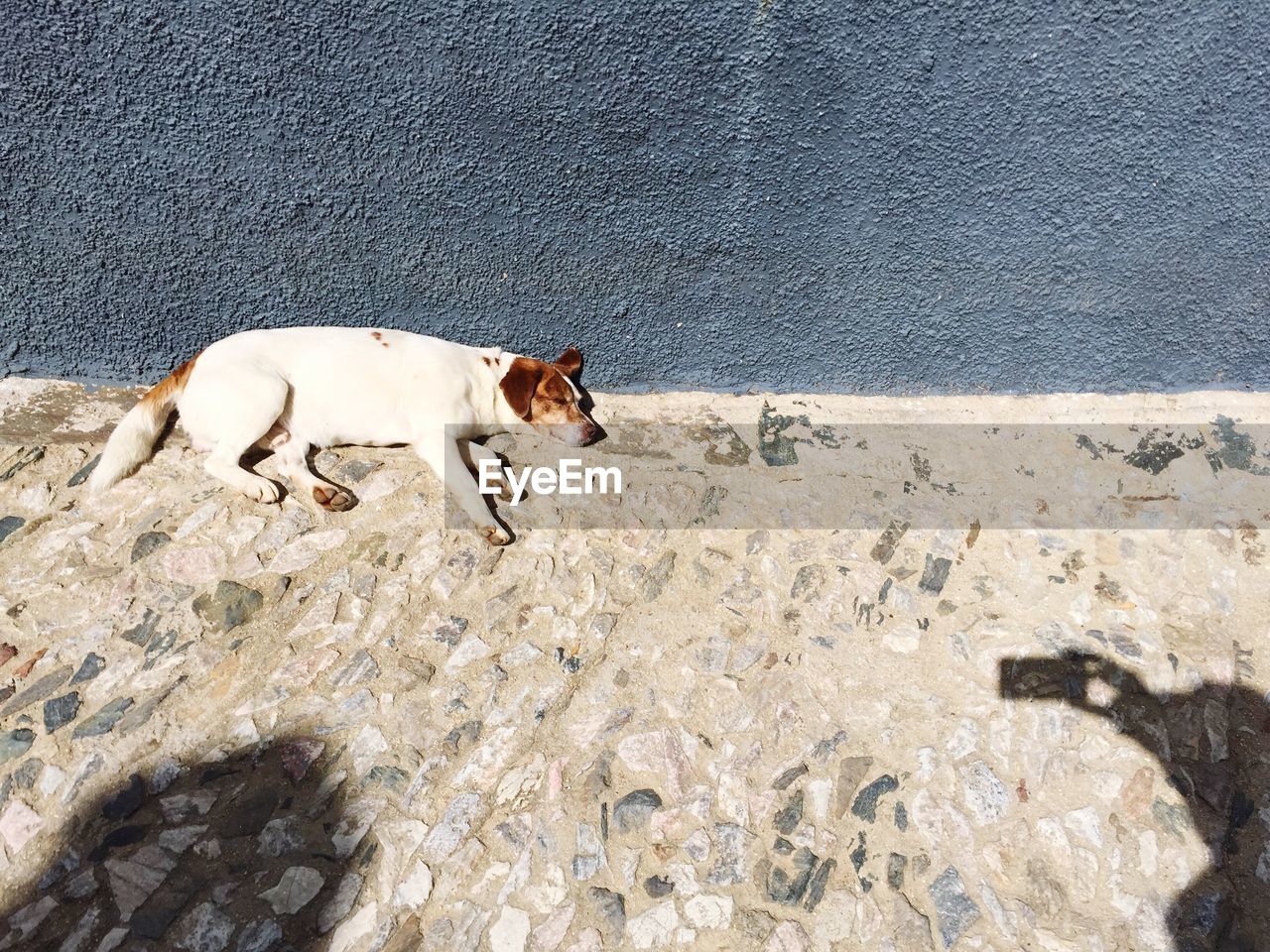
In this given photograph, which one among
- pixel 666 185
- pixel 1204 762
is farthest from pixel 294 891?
pixel 1204 762

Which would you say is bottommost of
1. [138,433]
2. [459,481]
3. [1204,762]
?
[1204,762]

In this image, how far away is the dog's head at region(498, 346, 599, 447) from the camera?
347 cm

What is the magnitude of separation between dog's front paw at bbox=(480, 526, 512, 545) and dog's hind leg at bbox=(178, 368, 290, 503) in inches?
33.5

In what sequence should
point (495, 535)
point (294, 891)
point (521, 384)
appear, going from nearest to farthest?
1. point (294, 891)
2. point (495, 535)
3. point (521, 384)

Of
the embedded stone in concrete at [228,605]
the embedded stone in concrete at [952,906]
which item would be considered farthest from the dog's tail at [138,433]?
the embedded stone in concrete at [952,906]

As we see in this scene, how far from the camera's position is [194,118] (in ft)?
9.59

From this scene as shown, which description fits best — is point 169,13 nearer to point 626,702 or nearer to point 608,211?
point 608,211

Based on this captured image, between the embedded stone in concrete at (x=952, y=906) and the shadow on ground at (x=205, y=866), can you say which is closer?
the shadow on ground at (x=205, y=866)

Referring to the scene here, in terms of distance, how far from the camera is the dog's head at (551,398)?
347 centimetres

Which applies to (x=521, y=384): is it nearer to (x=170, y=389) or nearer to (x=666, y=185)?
(x=666, y=185)

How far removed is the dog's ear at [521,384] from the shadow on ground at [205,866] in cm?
158

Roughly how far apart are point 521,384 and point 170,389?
1.42m

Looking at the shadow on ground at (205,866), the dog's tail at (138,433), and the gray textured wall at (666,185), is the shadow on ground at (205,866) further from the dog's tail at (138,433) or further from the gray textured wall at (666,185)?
the gray textured wall at (666,185)

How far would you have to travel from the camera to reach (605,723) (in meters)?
2.70
